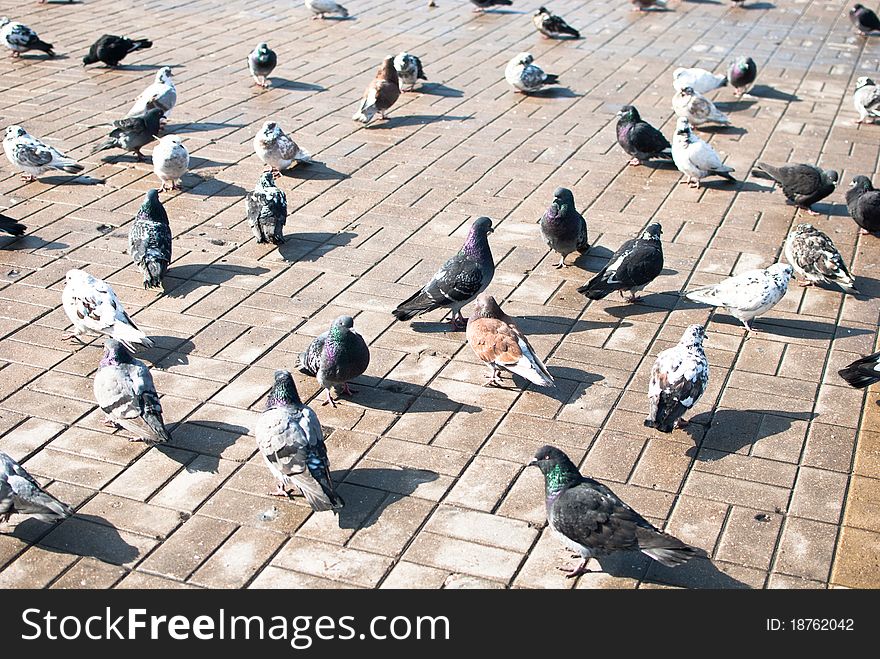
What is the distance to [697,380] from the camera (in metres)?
5.95

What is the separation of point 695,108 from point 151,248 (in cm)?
678

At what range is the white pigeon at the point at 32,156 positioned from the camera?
9.58 m

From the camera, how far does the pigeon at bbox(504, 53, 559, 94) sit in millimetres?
12664

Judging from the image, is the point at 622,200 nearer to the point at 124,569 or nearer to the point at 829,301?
the point at 829,301

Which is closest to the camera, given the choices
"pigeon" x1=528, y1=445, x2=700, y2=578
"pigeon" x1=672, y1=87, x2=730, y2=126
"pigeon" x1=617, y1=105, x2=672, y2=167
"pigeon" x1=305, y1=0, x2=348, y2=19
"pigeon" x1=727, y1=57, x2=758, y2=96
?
"pigeon" x1=528, y1=445, x2=700, y2=578

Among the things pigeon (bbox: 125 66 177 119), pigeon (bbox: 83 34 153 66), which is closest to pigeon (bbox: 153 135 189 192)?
pigeon (bbox: 125 66 177 119)

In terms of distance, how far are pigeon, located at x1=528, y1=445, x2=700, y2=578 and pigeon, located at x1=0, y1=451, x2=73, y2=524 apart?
2.42 m

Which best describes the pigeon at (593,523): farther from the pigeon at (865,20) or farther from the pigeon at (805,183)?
the pigeon at (865,20)

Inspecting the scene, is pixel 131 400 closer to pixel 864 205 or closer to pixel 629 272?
pixel 629 272

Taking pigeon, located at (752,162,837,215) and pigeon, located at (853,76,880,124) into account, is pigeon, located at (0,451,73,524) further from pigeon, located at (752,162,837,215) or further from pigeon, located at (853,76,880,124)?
pigeon, located at (853,76,880,124)

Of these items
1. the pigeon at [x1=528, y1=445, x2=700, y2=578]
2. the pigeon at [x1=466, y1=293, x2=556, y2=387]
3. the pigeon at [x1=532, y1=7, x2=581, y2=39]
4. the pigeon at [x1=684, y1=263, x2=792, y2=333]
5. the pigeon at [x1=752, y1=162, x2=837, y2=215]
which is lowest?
the pigeon at [x1=532, y1=7, x2=581, y2=39]

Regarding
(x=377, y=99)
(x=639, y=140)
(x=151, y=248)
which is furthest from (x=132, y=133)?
(x=639, y=140)

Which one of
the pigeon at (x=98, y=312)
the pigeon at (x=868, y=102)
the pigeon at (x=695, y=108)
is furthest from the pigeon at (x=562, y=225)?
the pigeon at (x=868, y=102)

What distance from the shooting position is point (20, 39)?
1356 cm
